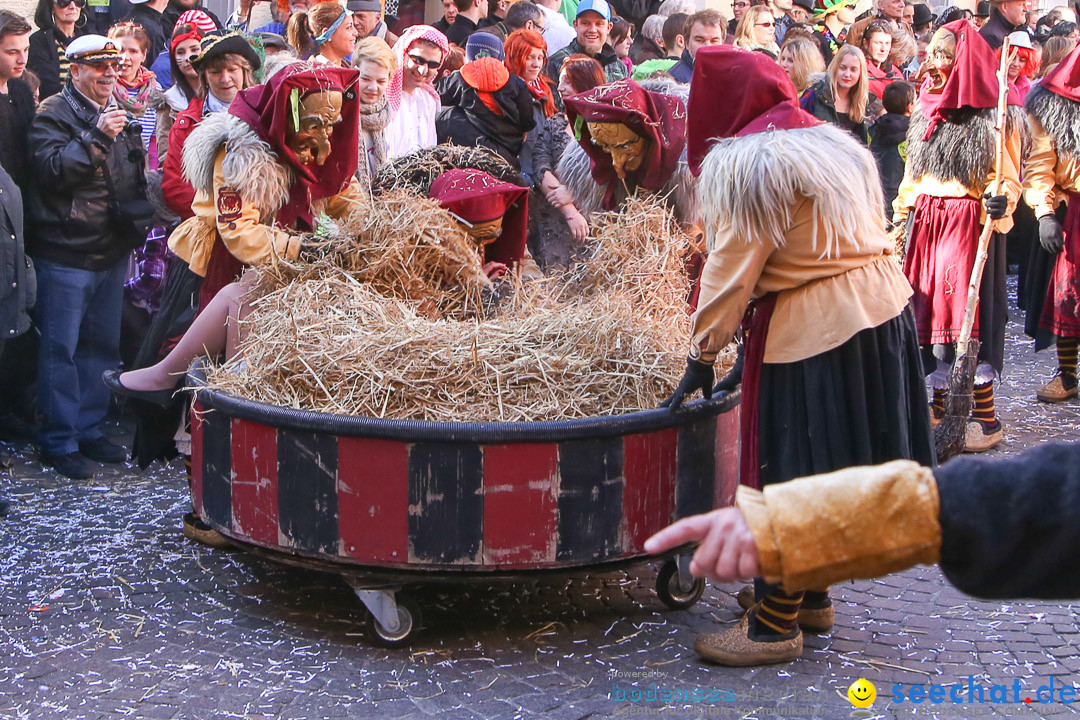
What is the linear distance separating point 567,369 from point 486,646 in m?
0.90

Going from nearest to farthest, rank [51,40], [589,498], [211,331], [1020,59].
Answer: [589,498] → [211,331] → [51,40] → [1020,59]

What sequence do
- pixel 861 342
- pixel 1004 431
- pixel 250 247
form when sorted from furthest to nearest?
pixel 1004 431
pixel 250 247
pixel 861 342

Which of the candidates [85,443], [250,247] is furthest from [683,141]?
[85,443]

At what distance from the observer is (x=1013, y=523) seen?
1.63 meters

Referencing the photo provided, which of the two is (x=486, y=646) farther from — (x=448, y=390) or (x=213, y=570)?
(x=213, y=570)

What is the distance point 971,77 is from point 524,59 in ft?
7.66

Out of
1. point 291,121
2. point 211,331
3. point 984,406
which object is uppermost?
point 291,121

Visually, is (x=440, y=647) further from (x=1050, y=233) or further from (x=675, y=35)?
(x=675, y=35)

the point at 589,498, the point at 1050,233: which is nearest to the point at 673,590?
the point at 589,498

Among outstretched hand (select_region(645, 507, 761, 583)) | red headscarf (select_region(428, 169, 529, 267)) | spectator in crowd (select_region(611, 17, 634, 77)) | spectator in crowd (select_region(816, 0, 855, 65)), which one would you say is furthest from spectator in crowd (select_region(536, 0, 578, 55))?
outstretched hand (select_region(645, 507, 761, 583))

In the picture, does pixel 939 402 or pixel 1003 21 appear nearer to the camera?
pixel 939 402

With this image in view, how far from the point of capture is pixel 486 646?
374 centimetres

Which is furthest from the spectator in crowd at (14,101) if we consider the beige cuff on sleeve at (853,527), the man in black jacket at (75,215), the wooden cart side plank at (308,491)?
the beige cuff on sleeve at (853,527)

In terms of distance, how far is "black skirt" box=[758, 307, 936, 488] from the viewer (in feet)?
11.4
